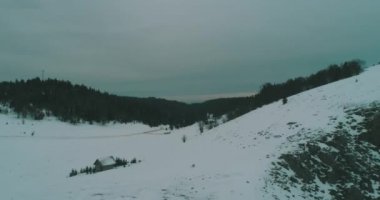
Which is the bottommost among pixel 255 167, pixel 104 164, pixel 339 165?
pixel 104 164

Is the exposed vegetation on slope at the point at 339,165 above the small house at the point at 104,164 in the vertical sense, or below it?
above

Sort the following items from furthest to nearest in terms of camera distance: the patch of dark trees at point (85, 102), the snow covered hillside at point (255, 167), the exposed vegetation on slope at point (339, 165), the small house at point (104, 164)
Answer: the patch of dark trees at point (85, 102), the small house at point (104, 164), the exposed vegetation on slope at point (339, 165), the snow covered hillside at point (255, 167)

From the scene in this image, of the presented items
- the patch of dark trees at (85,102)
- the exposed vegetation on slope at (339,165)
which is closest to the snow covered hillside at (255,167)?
the exposed vegetation on slope at (339,165)

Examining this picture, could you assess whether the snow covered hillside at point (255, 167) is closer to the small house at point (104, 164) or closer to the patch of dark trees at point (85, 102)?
the small house at point (104, 164)

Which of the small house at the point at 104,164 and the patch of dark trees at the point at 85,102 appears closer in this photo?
the small house at the point at 104,164

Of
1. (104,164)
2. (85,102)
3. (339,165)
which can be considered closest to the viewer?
(339,165)

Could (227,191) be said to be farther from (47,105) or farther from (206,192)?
(47,105)

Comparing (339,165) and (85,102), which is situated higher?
(85,102)

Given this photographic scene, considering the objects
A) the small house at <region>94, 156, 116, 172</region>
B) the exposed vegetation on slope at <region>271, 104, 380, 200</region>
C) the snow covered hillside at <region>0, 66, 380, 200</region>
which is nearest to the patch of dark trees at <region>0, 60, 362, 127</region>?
the snow covered hillside at <region>0, 66, 380, 200</region>

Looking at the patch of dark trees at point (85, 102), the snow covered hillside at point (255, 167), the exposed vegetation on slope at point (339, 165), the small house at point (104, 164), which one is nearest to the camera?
the snow covered hillside at point (255, 167)

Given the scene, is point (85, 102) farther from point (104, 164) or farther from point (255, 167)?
point (255, 167)

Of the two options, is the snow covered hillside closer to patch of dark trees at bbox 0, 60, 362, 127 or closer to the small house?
the small house

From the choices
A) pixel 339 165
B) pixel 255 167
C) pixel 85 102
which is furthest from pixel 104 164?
pixel 85 102

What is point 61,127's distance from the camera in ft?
329
